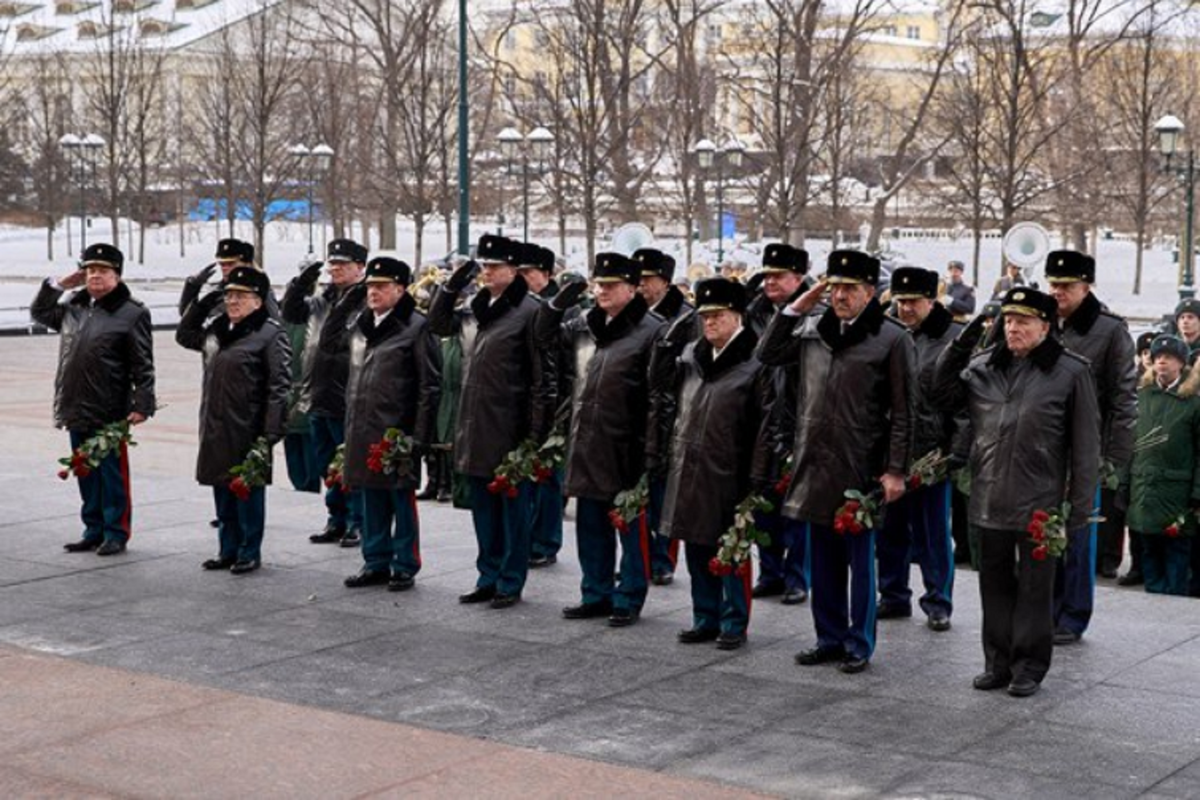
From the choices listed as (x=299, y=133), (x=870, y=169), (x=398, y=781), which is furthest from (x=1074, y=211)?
(x=398, y=781)

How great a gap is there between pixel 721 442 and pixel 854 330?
3.04 feet

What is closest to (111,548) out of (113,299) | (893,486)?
(113,299)

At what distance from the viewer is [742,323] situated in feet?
34.9

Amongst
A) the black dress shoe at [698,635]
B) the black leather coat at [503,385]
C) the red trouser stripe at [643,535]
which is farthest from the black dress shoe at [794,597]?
the black leather coat at [503,385]

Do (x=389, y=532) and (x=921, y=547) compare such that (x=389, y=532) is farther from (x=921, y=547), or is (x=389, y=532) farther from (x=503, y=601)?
(x=921, y=547)

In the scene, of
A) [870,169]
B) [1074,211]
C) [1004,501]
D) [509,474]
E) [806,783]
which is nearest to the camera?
[806,783]

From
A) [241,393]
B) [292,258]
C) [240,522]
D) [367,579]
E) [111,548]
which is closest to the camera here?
[367,579]

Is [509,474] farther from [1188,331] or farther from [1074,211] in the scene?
[1074,211]

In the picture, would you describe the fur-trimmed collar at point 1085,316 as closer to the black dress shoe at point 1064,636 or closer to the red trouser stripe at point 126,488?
the black dress shoe at point 1064,636

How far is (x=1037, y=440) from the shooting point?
9.37 meters

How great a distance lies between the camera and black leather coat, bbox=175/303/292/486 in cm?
1252

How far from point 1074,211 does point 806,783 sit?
51.1 meters

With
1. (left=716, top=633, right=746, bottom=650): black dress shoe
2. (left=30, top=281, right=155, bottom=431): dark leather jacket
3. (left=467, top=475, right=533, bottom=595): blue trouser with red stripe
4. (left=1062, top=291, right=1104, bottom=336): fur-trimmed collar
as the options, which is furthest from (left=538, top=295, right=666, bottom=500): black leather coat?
(left=30, top=281, right=155, bottom=431): dark leather jacket

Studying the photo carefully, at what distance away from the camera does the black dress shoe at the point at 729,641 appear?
10.5 meters
